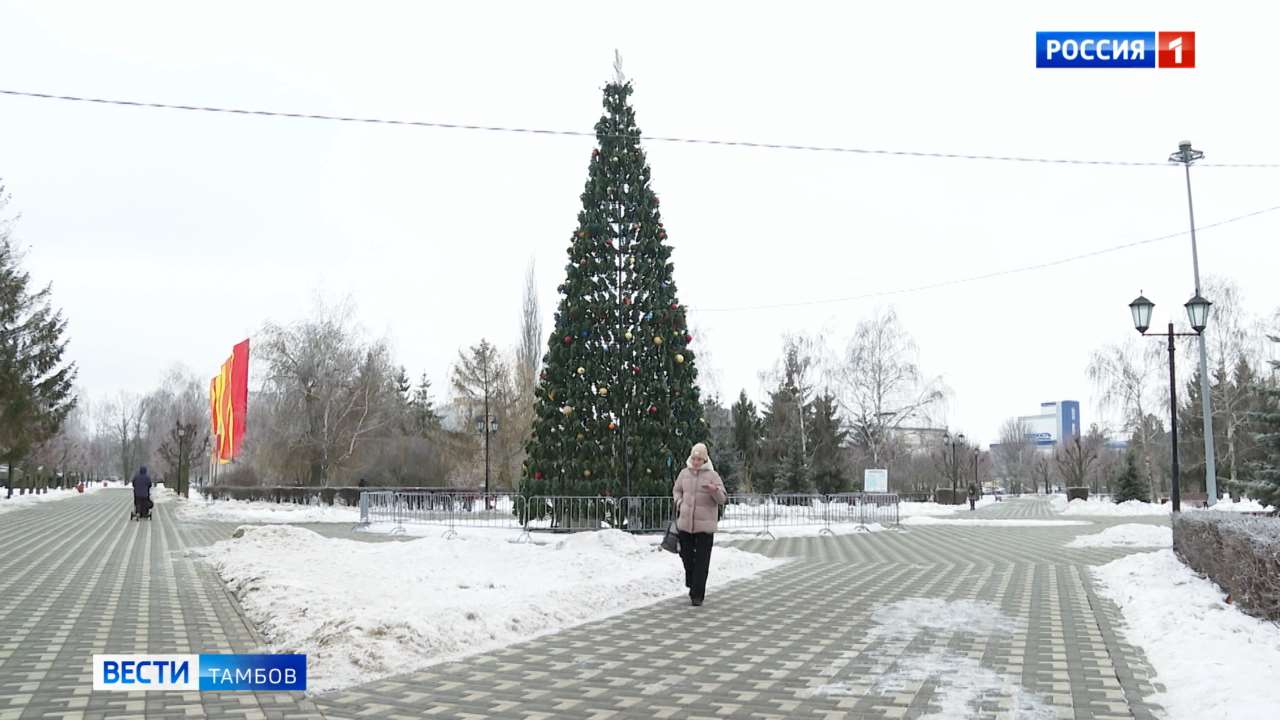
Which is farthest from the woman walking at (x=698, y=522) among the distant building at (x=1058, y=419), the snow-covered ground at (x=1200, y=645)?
the distant building at (x=1058, y=419)

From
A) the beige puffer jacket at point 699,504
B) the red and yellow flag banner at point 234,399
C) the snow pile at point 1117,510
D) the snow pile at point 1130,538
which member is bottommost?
the snow pile at point 1117,510

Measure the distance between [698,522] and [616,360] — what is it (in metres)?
10.9

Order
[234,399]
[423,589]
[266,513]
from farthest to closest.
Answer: [266,513], [234,399], [423,589]

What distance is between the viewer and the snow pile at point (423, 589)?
654cm

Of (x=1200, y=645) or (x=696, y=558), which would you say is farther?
(x=696, y=558)

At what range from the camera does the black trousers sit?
9414mm

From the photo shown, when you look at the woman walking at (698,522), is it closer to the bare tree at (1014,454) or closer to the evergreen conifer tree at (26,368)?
the evergreen conifer tree at (26,368)

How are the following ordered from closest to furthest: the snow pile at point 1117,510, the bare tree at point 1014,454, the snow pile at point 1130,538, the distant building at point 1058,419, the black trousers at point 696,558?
the black trousers at point 696,558, the snow pile at point 1130,538, the snow pile at point 1117,510, the bare tree at point 1014,454, the distant building at point 1058,419

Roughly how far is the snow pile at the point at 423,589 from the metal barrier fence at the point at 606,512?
202 inches

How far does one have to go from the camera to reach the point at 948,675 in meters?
6.12

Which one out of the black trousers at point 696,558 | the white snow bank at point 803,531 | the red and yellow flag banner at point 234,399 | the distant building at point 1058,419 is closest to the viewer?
the black trousers at point 696,558

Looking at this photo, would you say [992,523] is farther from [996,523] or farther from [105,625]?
[105,625]

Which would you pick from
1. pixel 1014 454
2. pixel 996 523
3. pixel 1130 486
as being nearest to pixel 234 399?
pixel 996 523

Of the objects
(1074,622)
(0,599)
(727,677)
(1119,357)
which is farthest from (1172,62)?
(1119,357)
